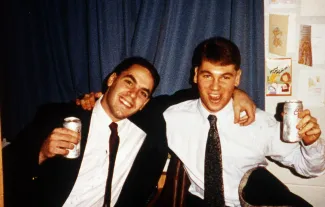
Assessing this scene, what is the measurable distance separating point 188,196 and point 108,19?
4.22ft

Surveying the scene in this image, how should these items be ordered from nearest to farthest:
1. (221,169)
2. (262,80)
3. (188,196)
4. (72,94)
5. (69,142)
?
(69,142)
(221,169)
(188,196)
(262,80)
(72,94)

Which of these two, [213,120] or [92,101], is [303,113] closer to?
[213,120]

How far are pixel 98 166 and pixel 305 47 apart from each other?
161cm

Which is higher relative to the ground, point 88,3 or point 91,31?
point 88,3

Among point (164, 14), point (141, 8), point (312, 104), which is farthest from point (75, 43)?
point (312, 104)

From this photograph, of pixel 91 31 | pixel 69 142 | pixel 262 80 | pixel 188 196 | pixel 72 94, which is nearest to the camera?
pixel 69 142

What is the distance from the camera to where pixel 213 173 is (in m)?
1.53

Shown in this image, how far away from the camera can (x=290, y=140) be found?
1.33 m

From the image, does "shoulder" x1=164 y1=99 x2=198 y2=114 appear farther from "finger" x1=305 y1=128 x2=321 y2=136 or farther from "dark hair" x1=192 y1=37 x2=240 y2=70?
"finger" x1=305 y1=128 x2=321 y2=136

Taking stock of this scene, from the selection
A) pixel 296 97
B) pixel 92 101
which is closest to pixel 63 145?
pixel 92 101

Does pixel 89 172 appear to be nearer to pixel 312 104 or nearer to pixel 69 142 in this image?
pixel 69 142

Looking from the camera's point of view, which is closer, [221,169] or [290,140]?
[290,140]

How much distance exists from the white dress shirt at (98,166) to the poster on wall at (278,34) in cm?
124

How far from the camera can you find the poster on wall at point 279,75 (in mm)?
2084
